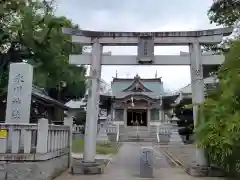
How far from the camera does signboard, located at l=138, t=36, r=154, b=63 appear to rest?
34.4ft

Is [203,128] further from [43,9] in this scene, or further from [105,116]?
[105,116]

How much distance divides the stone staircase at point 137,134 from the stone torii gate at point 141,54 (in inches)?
864

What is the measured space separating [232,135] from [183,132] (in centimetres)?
2612

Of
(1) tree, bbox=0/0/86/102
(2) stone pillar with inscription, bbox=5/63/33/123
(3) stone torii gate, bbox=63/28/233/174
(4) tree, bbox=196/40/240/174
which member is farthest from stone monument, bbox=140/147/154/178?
(1) tree, bbox=0/0/86/102

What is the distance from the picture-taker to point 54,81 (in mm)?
20156

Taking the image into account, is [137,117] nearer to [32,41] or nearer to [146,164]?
[32,41]

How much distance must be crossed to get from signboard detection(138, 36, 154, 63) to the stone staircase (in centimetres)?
2209

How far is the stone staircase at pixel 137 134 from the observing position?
106 feet

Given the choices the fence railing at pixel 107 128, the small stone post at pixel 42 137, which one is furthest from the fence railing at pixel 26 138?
the fence railing at pixel 107 128

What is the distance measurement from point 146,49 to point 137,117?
2994 centimetres

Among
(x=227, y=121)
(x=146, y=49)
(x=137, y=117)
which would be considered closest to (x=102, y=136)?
(x=137, y=117)

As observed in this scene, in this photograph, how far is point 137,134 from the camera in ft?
111

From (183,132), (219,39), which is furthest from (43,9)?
(183,132)

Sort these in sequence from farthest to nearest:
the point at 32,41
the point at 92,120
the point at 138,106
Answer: the point at 138,106, the point at 32,41, the point at 92,120
